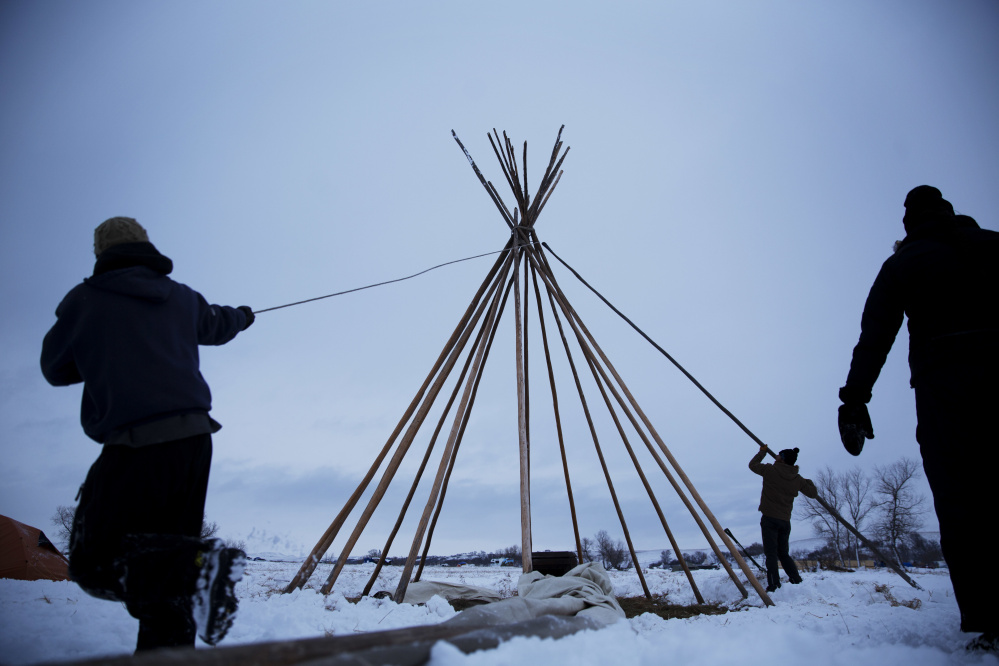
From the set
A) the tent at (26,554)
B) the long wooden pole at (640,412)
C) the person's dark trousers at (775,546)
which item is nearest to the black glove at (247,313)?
the long wooden pole at (640,412)

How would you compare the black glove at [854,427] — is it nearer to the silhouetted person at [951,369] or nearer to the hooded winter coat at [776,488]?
the silhouetted person at [951,369]

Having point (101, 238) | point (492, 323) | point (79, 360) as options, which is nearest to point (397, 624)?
point (79, 360)

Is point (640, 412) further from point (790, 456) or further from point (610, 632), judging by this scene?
point (610, 632)

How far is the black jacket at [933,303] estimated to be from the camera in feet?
6.06

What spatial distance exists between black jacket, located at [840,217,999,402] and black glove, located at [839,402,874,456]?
0.12 feet

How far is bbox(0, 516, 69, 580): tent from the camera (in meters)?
4.68

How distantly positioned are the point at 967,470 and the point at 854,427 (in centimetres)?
45

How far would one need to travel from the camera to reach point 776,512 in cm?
486

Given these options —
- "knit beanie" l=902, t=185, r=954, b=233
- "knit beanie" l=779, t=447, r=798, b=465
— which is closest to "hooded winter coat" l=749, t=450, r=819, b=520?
"knit beanie" l=779, t=447, r=798, b=465

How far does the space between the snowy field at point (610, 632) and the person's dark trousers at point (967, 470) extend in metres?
0.17

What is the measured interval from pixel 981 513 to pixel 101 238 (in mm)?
3186

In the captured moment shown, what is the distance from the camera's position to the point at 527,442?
Answer: 429 centimetres

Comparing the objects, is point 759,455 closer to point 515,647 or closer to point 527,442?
point 527,442

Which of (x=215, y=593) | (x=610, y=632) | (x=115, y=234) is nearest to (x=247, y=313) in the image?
(x=115, y=234)
